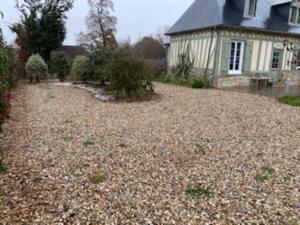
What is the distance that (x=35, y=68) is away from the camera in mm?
12219

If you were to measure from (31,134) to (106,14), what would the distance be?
1872cm

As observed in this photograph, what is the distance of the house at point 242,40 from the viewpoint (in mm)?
11453

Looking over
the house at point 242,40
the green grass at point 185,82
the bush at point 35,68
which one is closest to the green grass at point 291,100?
the green grass at point 185,82

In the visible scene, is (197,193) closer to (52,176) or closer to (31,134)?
(52,176)

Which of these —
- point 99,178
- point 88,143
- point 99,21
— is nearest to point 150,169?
point 99,178

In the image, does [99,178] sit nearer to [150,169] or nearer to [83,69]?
[150,169]

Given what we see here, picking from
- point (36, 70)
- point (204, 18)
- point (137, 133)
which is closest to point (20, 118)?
point (137, 133)

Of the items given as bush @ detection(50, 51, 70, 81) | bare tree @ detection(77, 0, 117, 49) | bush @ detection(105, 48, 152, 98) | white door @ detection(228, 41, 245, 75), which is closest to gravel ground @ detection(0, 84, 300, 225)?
bush @ detection(105, 48, 152, 98)

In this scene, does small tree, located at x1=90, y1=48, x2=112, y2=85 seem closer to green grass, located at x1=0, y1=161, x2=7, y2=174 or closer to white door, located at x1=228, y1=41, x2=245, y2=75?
white door, located at x1=228, y1=41, x2=245, y2=75

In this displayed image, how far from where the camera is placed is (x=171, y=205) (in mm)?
2455

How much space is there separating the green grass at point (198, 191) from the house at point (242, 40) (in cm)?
934

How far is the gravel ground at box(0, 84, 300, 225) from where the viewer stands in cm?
234

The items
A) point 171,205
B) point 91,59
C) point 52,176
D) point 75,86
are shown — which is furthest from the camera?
point 75,86

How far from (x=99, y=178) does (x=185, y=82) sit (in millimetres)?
9647
